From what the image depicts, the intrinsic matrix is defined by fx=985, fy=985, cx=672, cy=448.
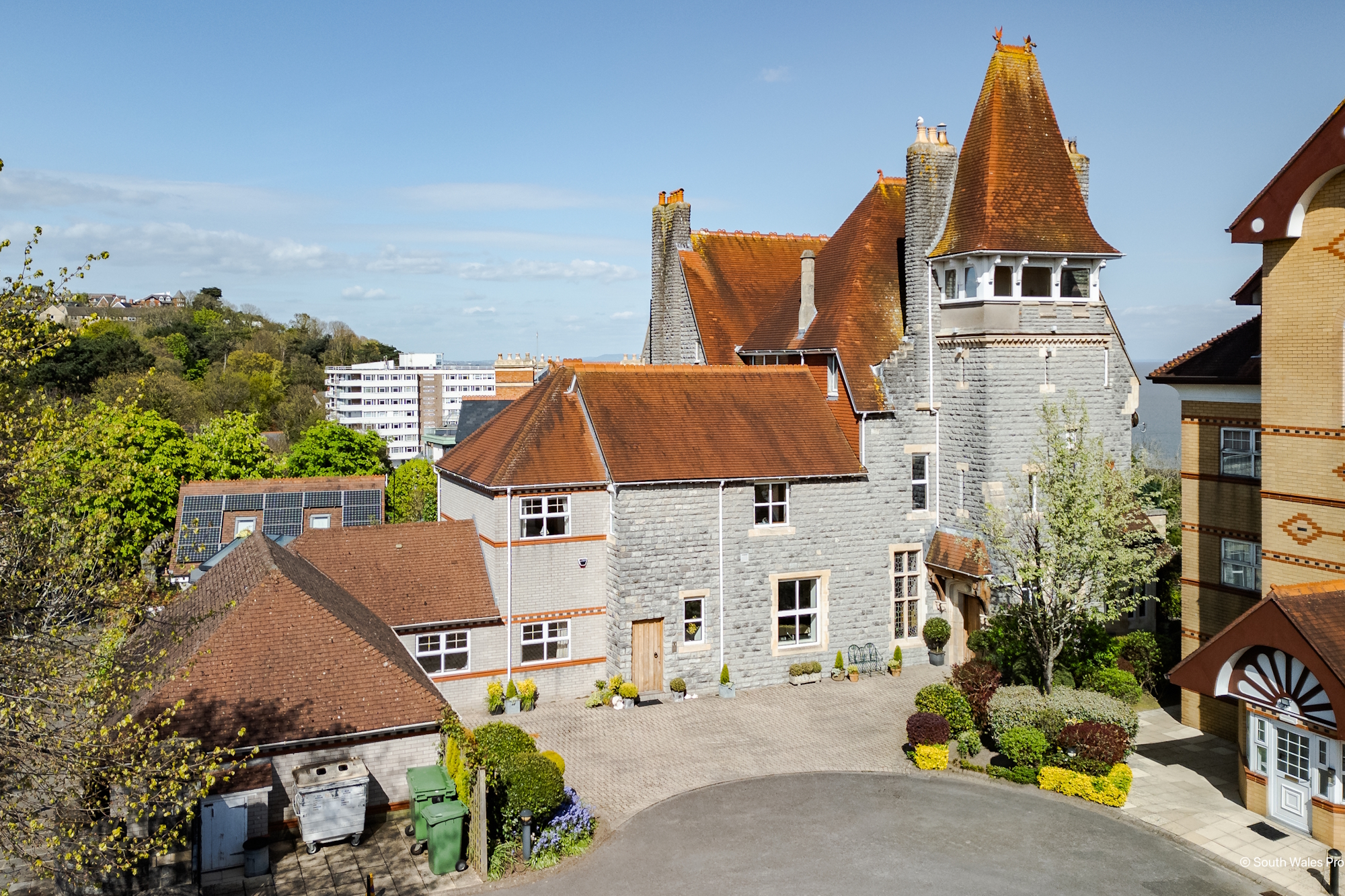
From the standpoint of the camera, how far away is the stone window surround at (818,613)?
87.5 ft

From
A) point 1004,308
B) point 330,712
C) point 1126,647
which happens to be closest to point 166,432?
point 330,712

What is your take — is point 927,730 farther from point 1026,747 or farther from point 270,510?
point 270,510

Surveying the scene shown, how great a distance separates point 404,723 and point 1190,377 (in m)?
18.6

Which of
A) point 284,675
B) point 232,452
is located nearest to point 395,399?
point 232,452

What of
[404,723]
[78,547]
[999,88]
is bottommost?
[404,723]

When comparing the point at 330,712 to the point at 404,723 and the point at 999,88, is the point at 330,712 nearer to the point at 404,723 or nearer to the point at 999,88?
the point at 404,723

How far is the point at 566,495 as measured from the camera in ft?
83.4

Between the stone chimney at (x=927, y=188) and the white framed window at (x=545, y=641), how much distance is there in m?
13.5

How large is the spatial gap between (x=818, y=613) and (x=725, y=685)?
3.45m

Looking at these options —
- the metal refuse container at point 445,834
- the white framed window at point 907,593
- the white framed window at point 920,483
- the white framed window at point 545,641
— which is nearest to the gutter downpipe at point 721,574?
the white framed window at point 545,641

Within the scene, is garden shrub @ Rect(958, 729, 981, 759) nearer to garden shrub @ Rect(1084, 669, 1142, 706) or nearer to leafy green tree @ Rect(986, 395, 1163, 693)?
leafy green tree @ Rect(986, 395, 1163, 693)

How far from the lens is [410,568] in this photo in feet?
83.7

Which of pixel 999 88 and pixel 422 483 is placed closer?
pixel 999 88

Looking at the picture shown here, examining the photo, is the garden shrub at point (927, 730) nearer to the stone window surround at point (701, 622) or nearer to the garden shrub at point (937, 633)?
the stone window surround at point (701, 622)
